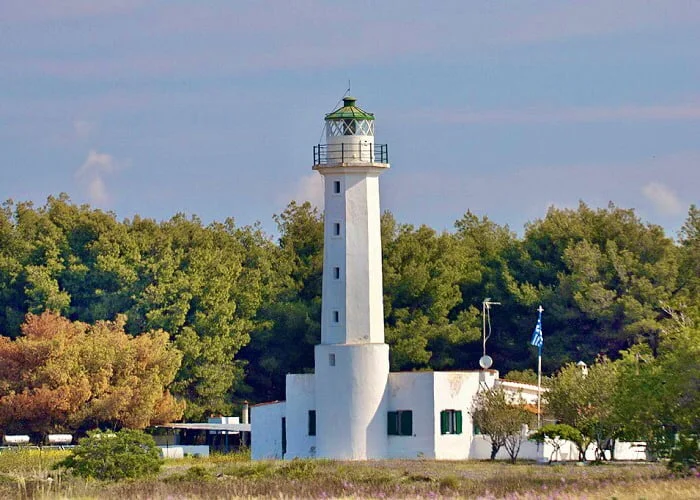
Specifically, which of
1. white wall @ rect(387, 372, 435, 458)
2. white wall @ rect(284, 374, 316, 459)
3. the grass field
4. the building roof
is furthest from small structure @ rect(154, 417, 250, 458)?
the grass field

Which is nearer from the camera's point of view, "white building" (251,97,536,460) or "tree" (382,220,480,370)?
"white building" (251,97,536,460)

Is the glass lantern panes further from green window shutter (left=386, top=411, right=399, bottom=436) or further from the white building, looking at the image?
green window shutter (left=386, top=411, right=399, bottom=436)

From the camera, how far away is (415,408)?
5366 centimetres

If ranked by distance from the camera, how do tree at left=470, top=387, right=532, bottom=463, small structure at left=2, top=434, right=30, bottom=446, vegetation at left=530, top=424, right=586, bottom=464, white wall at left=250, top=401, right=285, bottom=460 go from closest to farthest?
vegetation at left=530, top=424, right=586, bottom=464
tree at left=470, top=387, right=532, bottom=463
white wall at left=250, top=401, right=285, bottom=460
small structure at left=2, top=434, right=30, bottom=446

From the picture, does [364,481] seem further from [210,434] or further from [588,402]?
[210,434]

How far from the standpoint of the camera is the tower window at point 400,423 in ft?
176

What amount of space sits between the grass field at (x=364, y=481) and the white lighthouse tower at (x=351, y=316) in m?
3.33

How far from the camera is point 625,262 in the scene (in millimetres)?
66688

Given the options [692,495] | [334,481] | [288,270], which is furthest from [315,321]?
[692,495]

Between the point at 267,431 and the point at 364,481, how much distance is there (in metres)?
17.1

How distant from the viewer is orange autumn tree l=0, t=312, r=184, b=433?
60.5 meters

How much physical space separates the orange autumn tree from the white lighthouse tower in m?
10.7

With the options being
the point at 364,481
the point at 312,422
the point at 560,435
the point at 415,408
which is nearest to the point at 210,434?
the point at 312,422

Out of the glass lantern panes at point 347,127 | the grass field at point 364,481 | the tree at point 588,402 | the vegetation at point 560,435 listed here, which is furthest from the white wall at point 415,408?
the glass lantern panes at point 347,127
